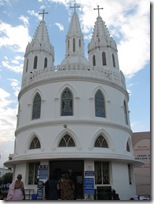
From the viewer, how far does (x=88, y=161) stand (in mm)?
16844

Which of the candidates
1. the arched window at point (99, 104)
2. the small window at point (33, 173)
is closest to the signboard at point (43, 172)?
the small window at point (33, 173)

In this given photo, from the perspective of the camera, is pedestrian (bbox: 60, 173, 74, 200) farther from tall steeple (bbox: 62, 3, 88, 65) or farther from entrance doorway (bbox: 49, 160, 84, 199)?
tall steeple (bbox: 62, 3, 88, 65)

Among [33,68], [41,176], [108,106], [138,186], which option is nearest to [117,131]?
[108,106]

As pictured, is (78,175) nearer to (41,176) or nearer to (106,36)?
(41,176)

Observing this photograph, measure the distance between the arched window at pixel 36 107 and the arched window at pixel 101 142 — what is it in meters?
5.05

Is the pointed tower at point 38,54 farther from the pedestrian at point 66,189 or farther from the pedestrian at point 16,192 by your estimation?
the pedestrian at point 16,192

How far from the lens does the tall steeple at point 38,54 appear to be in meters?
23.3

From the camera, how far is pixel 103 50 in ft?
77.6

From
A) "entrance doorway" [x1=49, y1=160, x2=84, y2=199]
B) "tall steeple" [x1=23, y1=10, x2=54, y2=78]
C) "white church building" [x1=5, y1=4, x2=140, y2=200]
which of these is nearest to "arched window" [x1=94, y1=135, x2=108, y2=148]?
"white church building" [x1=5, y1=4, x2=140, y2=200]

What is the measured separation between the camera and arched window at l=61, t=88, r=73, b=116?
1812 centimetres

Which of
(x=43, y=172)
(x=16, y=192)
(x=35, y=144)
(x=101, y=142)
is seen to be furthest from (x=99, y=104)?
(x=16, y=192)

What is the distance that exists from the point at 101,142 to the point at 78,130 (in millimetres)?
2029

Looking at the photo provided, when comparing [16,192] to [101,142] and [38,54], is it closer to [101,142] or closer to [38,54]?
[101,142]

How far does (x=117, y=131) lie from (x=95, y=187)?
4684 millimetres
